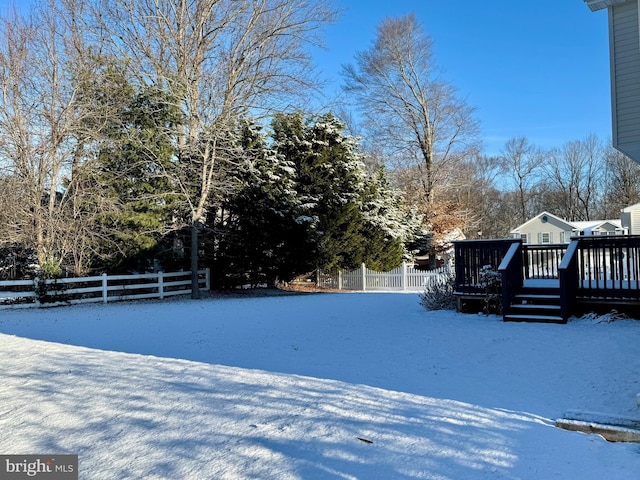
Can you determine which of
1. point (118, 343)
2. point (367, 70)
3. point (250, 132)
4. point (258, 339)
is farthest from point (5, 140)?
point (367, 70)

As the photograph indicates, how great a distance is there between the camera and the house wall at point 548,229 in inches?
1409

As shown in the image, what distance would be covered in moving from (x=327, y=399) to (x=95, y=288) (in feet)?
41.9

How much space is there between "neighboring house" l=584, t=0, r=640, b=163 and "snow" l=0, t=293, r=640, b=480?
11.2 ft

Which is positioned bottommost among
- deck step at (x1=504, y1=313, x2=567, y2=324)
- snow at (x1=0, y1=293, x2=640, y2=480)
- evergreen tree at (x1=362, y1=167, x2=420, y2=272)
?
snow at (x1=0, y1=293, x2=640, y2=480)

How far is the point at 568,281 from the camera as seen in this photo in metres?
8.81

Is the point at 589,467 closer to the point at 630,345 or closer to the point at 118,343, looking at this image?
the point at 630,345

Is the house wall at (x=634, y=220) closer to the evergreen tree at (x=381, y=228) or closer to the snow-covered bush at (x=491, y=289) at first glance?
the evergreen tree at (x=381, y=228)

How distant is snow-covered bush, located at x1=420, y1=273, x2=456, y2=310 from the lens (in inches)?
423

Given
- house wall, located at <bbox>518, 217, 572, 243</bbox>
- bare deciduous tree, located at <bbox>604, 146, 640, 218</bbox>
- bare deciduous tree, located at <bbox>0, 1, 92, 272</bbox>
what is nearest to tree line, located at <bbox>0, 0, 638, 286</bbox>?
bare deciduous tree, located at <bbox>0, 1, 92, 272</bbox>

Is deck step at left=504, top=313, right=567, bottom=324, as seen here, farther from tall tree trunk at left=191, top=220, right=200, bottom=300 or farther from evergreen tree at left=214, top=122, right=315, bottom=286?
tall tree trunk at left=191, top=220, right=200, bottom=300

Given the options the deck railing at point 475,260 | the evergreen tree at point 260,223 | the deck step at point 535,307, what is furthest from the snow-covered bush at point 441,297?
the evergreen tree at point 260,223

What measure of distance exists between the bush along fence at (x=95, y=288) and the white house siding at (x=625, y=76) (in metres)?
13.9

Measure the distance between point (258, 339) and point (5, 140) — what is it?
36.7 ft

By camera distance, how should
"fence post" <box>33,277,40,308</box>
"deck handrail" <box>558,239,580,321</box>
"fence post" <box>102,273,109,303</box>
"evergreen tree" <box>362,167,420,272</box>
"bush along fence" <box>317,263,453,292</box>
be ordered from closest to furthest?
"deck handrail" <box>558,239,580,321</box>, "fence post" <box>33,277,40,308</box>, "fence post" <box>102,273,109,303</box>, "bush along fence" <box>317,263,453,292</box>, "evergreen tree" <box>362,167,420,272</box>
